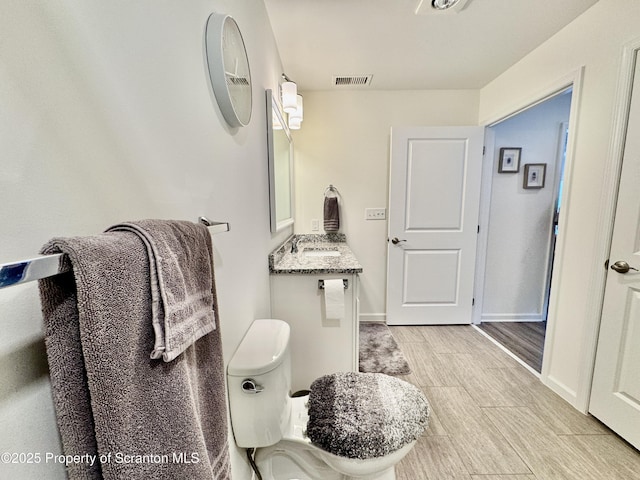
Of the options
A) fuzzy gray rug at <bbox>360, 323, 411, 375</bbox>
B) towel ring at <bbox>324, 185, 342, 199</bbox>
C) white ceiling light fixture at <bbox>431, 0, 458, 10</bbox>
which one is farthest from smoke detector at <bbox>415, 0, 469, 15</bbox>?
fuzzy gray rug at <bbox>360, 323, 411, 375</bbox>

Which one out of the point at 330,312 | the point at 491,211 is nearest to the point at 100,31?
the point at 330,312

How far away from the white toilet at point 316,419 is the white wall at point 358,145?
170cm

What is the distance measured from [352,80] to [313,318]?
2.11 meters

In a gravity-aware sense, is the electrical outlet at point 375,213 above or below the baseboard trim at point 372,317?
above

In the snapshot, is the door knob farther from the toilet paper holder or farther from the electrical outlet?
the electrical outlet

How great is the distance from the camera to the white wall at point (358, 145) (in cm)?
246

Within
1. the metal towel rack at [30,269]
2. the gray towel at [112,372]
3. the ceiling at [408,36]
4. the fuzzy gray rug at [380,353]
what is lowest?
the fuzzy gray rug at [380,353]

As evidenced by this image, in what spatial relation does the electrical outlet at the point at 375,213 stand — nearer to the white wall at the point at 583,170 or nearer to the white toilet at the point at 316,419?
the white wall at the point at 583,170

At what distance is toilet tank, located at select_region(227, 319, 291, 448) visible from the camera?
81 cm

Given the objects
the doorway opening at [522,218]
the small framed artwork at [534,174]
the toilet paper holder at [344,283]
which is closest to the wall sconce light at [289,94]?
the toilet paper holder at [344,283]

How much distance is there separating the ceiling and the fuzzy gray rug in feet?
7.71

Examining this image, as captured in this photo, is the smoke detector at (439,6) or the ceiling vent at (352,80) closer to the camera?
the smoke detector at (439,6)

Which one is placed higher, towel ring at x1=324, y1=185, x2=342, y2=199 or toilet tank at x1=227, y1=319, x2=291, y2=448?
towel ring at x1=324, y1=185, x2=342, y2=199

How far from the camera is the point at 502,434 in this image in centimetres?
134
